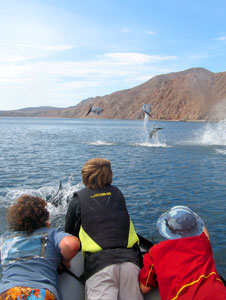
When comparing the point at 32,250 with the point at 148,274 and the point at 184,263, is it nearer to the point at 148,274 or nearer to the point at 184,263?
the point at 148,274

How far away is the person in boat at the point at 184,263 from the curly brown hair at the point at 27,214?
1.32 m

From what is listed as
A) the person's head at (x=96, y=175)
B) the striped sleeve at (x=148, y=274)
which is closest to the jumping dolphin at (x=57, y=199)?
the person's head at (x=96, y=175)

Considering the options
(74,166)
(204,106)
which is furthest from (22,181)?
(204,106)

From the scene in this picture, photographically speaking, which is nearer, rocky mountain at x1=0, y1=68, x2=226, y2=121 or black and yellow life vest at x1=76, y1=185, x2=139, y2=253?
black and yellow life vest at x1=76, y1=185, x2=139, y2=253

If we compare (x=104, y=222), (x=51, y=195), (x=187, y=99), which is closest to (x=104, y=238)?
(x=104, y=222)

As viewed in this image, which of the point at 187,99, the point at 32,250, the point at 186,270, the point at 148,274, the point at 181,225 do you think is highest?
the point at 187,99

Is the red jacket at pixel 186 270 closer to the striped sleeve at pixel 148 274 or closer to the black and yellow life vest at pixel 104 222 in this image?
the striped sleeve at pixel 148 274

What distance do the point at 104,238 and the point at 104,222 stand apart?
7.4 inches

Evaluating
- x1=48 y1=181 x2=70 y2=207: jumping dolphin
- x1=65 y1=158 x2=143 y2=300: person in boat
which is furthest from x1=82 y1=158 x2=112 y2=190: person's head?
x1=48 y1=181 x2=70 y2=207: jumping dolphin

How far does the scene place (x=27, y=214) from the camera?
323 cm

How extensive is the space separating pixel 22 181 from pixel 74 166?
541 centimetres

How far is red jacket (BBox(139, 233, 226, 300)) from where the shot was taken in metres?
2.84

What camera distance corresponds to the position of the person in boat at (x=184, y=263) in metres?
2.86

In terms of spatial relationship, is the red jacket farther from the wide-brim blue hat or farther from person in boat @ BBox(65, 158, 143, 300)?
person in boat @ BBox(65, 158, 143, 300)
